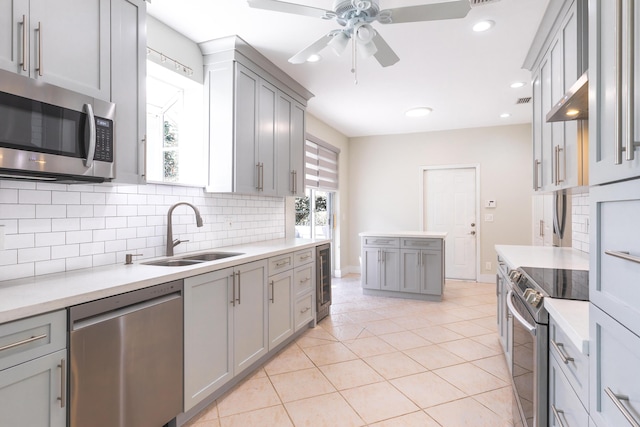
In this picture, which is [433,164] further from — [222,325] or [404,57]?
[222,325]

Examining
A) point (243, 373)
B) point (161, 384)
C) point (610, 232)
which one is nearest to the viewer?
point (610, 232)

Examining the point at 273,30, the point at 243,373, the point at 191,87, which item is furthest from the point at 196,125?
the point at 243,373

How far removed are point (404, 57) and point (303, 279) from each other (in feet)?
7.64

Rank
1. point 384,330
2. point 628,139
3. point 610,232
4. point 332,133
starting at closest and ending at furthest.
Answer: point 628,139, point 610,232, point 384,330, point 332,133

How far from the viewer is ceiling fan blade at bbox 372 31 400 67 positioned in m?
2.13

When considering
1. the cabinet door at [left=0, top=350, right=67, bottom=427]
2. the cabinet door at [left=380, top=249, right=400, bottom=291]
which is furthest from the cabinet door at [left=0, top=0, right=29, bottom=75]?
the cabinet door at [left=380, top=249, right=400, bottom=291]

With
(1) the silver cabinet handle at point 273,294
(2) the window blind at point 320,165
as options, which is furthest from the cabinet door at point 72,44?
(2) the window blind at point 320,165

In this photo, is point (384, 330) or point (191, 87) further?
point (384, 330)

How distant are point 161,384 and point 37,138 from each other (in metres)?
1.32

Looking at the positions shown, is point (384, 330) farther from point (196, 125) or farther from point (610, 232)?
point (610, 232)

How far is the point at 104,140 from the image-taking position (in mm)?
1739

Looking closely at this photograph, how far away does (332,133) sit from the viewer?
6.00 m

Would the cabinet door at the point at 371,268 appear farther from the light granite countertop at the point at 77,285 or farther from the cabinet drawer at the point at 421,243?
the light granite countertop at the point at 77,285

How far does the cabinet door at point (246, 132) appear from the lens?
290 centimetres
